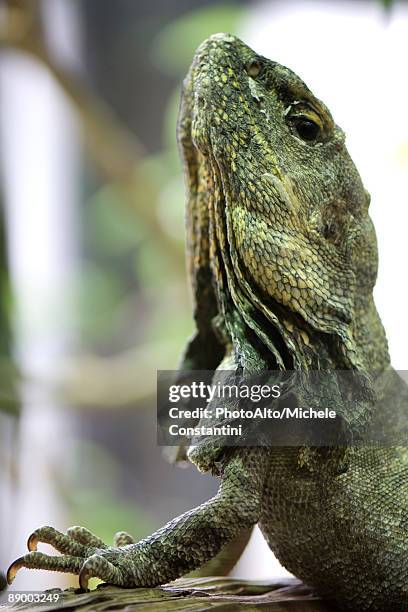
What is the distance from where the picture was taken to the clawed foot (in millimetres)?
1161

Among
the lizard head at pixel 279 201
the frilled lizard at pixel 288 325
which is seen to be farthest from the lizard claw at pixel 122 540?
the lizard head at pixel 279 201

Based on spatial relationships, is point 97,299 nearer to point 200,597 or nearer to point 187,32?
point 187,32

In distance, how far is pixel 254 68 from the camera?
132 cm

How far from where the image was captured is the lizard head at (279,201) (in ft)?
4.07

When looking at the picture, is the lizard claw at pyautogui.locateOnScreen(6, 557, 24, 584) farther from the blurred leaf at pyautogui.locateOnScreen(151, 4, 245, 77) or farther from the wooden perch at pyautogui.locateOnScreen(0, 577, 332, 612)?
the blurred leaf at pyautogui.locateOnScreen(151, 4, 245, 77)

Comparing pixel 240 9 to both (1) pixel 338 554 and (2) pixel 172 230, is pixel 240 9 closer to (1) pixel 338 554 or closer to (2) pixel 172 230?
(2) pixel 172 230

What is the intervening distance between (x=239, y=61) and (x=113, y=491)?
2960 mm

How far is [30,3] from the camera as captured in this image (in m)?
3.21

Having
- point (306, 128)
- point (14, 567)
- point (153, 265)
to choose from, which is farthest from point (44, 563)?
point (153, 265)

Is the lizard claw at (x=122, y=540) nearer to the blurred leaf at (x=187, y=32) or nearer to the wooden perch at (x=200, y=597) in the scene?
the wooden perch at (x=200, y=597)

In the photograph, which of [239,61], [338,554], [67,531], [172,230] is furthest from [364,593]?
[172,230]

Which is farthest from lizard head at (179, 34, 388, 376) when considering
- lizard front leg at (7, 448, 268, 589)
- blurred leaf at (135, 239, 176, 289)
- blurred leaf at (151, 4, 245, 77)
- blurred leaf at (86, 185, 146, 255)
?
blurred leaf at (86, 185, 146, 255)

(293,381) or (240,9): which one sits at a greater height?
(240,9)

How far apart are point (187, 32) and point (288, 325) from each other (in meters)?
2.31
